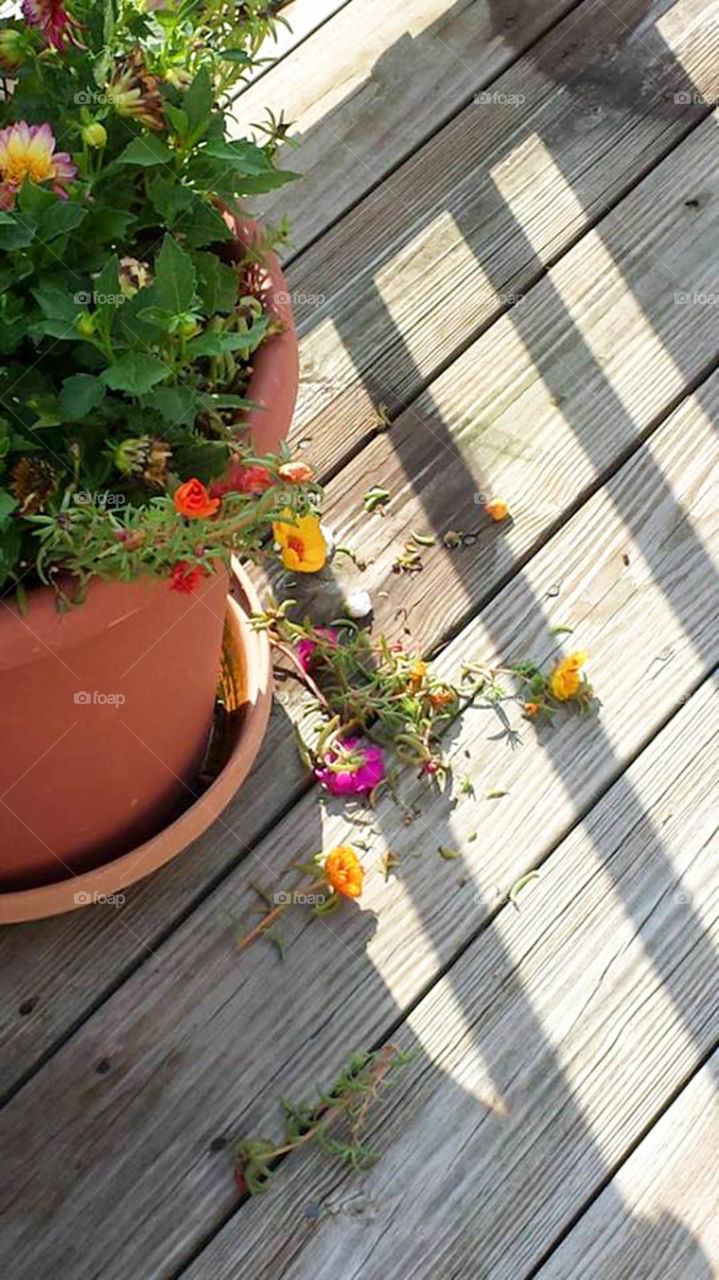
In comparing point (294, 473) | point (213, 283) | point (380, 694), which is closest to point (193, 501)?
point (294, 473)

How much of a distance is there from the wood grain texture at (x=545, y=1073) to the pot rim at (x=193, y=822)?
30 centimetres

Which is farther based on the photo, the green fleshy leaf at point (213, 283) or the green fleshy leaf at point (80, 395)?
the green fleshy leaf at point (213, 283)

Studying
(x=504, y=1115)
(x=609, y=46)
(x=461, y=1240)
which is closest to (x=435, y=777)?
(x=504, y=1115)

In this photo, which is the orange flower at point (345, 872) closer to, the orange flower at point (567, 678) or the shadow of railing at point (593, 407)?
the shadow of railing at point (593, 407)

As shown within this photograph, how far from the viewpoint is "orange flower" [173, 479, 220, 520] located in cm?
114

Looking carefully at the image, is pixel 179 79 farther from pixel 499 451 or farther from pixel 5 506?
pixel 499 451

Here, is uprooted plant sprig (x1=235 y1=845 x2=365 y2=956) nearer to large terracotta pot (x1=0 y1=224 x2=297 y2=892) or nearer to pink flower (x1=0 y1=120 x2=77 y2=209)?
large terracotta pot (x1=0 y1=224 x2=297 y2=892)

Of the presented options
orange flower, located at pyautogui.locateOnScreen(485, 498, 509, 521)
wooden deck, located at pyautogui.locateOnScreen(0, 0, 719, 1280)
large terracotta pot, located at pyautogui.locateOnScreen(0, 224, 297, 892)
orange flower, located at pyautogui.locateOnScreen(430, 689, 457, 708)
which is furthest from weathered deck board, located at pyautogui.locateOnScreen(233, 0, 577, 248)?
large terracotta pot, located at pyautogui.locateOnScreen(0, 224, 297, 892)

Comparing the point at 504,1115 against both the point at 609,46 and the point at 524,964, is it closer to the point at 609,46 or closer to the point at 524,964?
the point at 524,964

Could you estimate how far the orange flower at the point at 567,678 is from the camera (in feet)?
5.86

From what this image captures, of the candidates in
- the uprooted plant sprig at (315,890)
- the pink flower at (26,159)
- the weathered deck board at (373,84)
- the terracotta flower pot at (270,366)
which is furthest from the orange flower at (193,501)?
the weathered deck board at (373,84)

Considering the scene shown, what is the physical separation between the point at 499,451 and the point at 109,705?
2.48 ft

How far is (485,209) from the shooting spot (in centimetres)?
217

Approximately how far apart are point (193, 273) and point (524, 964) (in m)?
0.85
